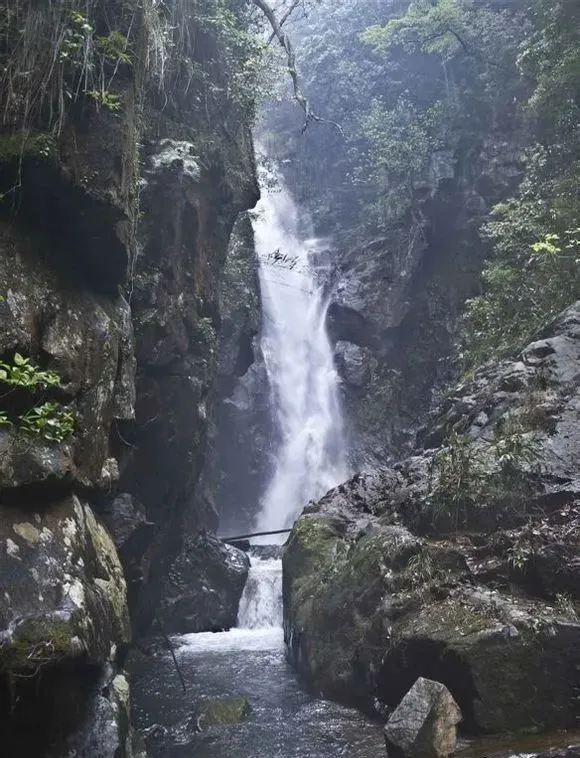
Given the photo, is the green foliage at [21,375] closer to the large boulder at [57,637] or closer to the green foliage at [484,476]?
the large boulder at [57,637]

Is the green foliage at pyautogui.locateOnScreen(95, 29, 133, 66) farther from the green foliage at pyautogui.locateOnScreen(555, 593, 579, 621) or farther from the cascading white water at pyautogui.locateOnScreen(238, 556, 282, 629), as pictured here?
the cascading white water at pyautogui.locateOnScreen(238, 556, 282, 629)

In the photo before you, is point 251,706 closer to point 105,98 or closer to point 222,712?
point 222,712

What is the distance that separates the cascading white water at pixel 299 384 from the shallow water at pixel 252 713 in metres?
10.4

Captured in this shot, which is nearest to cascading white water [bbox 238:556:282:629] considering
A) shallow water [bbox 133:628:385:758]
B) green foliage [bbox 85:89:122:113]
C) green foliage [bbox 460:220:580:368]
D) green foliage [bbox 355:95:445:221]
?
shallow water [bbox 133:628:385:758]

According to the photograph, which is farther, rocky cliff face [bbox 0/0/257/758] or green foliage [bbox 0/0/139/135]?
green foliage [bbox 0/0/139/135]

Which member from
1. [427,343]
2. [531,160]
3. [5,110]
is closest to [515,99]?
[531,160]

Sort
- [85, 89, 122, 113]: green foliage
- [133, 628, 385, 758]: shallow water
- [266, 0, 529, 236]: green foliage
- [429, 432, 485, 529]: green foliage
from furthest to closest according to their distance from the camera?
[266, 0, 529, 236]: green foliage
[429, 432, 485, 529]: green foliage
[85, 89, 122, 113]: green foliage
[133, 628, 385, 758]: shallow water

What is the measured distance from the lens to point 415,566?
7.17 meters

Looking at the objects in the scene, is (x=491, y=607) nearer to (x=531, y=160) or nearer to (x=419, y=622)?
(x=419, y=622)

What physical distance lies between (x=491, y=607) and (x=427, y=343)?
1615cm

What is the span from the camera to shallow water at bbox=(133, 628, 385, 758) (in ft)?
20.4

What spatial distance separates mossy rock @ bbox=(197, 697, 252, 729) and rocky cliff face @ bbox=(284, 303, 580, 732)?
1.08 meters

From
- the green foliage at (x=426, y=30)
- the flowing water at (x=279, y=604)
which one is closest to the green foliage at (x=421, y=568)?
the flowing water at (x=279, y=604)

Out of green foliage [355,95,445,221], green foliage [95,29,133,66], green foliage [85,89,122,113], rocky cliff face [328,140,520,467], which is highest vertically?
green foliage [355,95,445,221]
